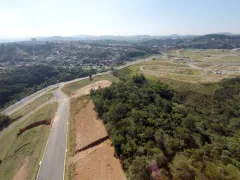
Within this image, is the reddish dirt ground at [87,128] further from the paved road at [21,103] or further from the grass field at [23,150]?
the paved road at [21,103]

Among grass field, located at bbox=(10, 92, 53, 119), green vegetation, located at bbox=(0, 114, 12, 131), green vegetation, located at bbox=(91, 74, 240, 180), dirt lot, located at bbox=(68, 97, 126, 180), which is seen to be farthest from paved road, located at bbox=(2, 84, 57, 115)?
green vegetation, located at bbox=(91, 74, 240, 180)

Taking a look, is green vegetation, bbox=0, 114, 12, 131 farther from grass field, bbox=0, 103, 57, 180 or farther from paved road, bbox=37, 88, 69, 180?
paved road, bbox=37, 88, 69, 180

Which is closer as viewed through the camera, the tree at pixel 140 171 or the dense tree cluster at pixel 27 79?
the tree at pixel 140 171

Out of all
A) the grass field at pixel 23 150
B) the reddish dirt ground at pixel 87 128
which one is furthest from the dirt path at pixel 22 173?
the reddish dirt ground at pixel 87 128

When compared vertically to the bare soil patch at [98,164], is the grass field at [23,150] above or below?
below

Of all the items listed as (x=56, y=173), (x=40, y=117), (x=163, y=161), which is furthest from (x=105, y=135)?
(x=40, y=117)
